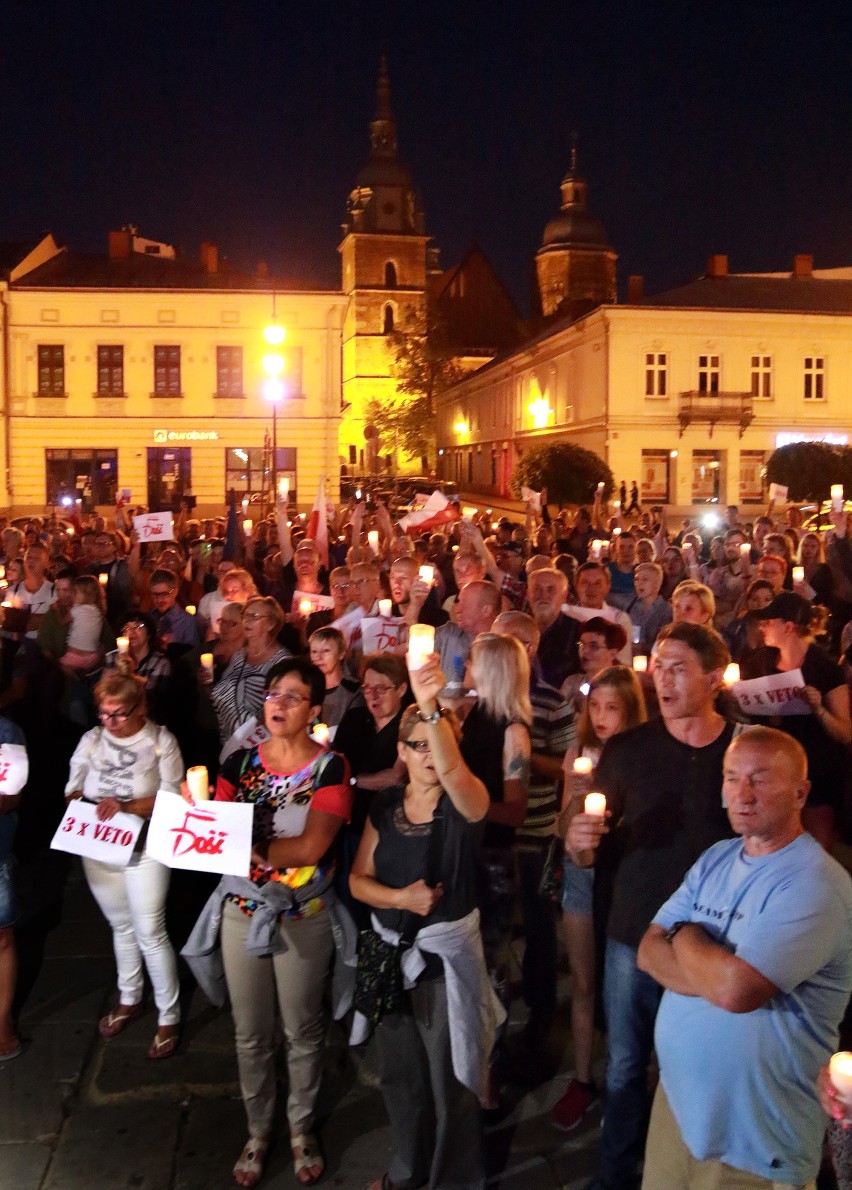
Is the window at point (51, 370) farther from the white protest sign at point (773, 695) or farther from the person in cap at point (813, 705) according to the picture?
the white protest sign at point (773, 695)

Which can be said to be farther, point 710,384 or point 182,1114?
point 710,384

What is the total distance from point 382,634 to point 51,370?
118 feet

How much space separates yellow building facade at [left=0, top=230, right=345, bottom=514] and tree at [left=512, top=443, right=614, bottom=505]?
9.29 metres

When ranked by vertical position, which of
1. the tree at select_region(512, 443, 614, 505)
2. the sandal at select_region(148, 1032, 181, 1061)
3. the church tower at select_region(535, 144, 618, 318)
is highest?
the church tower at select_region(535, 144, 618, 318)

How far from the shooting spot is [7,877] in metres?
4.73

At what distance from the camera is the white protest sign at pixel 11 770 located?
458 centimetres

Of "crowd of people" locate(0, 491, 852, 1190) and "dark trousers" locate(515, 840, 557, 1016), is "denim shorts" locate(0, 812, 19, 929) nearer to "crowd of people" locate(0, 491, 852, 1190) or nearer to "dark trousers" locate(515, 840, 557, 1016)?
"crowd of people" locate(0, 491, 852, 1190)

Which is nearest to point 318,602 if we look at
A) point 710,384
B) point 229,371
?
point 229,371

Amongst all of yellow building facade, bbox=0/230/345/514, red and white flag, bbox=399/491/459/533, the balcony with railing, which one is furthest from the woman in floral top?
the balcony with railing

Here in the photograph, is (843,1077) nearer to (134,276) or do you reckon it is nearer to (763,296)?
(134,276)

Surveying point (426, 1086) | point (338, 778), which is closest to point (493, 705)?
point (338, 778)

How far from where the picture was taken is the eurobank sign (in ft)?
131

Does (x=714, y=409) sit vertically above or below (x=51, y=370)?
below

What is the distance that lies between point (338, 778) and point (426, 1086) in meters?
1.13
